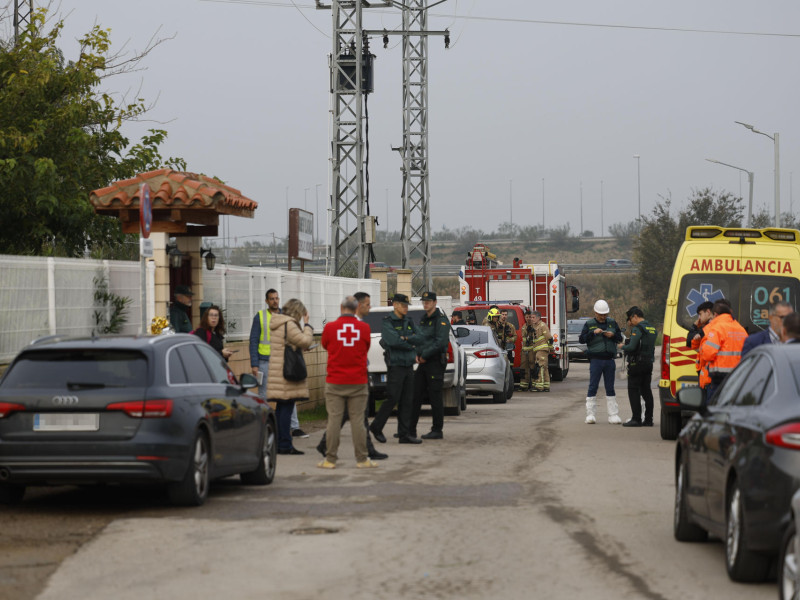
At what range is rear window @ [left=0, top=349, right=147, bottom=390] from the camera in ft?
35.3

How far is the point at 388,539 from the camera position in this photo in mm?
9445

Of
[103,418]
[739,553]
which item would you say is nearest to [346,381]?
[103,418]

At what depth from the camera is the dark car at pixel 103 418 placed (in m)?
10.6

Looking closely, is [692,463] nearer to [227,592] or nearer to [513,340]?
[227,592]

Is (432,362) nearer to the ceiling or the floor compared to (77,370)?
nearer to the floor

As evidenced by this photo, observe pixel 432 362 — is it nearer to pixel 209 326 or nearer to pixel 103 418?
pixel 209 326

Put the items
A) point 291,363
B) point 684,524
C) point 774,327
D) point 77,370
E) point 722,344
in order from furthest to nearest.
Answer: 1. point 291,363
2. point 722,344
3. point 774,327
4. point 77,370
5. point 684,524

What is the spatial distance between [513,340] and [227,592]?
2384 cm

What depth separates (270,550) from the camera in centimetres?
903

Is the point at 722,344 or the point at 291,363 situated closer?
the point at 722,344

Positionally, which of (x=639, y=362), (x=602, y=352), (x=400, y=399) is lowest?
(x=400, y=399)

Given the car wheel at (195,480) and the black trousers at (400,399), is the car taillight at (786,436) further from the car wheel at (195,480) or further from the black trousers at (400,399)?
the black trousers at (400,399)

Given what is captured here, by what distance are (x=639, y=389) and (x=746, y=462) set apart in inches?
521

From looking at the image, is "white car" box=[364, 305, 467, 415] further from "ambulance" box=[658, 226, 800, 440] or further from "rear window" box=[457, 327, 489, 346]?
"ambulance" box=[658, 226, 800, 440]
